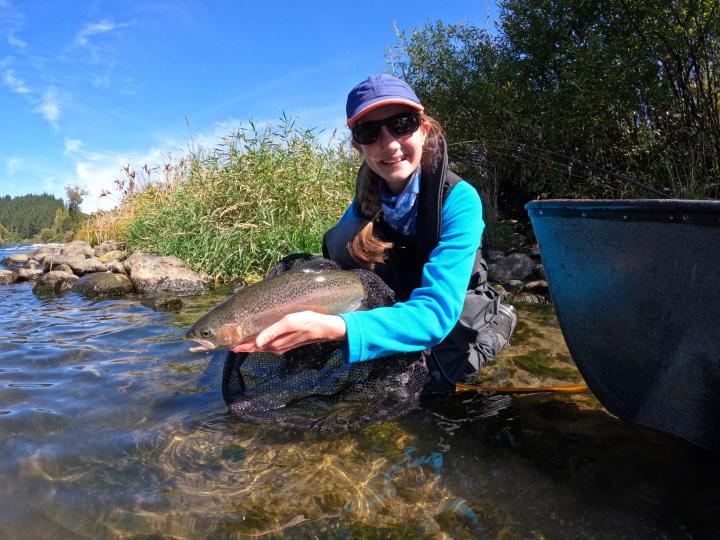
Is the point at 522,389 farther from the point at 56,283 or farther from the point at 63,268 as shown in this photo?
the point at 63,268

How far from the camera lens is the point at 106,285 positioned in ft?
30.0

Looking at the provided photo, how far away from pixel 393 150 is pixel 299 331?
4.16 ft

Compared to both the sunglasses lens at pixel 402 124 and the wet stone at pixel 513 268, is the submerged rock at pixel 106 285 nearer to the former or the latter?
the wet stone at pixel 513 268

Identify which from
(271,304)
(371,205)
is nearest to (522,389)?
(371,205)

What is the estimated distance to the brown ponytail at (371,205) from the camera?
10.3 ft

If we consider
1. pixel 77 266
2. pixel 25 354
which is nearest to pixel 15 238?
pixel 77 266

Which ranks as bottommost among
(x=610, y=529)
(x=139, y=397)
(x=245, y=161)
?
(x=610, y=529)

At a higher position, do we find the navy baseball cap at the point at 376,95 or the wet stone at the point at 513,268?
the navy baseball cap at the point at 376,95

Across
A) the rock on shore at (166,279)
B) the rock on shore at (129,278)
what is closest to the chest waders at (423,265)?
the rock on shore at (166,279)

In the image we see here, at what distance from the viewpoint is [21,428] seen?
10.5ft

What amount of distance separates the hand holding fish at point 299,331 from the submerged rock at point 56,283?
918 centimetres

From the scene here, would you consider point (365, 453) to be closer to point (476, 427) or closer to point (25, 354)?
point (476, 427)

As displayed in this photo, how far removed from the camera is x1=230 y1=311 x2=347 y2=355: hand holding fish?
239 centimetres

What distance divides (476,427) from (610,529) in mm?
1058
